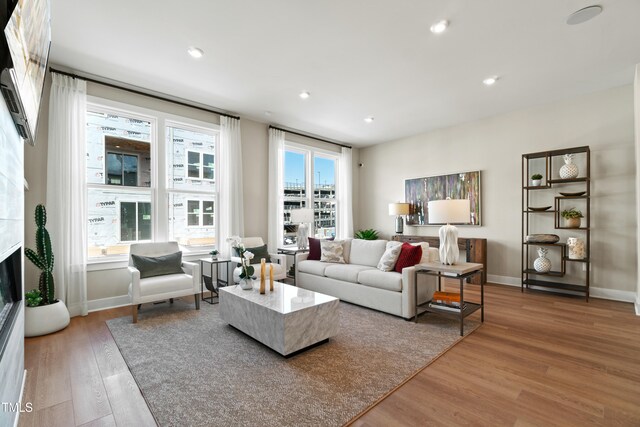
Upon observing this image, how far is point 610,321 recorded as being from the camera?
11.0 feet

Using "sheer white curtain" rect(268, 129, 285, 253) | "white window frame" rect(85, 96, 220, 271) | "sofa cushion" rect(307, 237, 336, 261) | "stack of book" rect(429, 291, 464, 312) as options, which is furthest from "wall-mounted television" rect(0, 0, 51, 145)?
"sheer white curtain" rect(268, 129, 285, 253)

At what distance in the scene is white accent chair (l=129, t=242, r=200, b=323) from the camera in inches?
131

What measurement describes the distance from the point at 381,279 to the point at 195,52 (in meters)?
3.32

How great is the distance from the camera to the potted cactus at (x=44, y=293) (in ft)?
9.86

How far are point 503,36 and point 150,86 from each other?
4304 millimetres

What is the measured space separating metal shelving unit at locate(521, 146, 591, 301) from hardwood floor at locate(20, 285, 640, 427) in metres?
1.23

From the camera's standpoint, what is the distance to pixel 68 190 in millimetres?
3564

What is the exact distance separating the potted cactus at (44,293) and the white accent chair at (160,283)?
2.17 ft

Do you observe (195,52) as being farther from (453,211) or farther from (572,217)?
(572,217)

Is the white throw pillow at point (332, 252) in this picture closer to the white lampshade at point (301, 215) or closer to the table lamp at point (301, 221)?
the table lamp at point (301, 221)

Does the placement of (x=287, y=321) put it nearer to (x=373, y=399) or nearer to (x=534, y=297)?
(x=373, y=399)

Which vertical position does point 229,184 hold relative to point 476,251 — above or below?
above

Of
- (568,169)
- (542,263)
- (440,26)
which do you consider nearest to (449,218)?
(440,26)

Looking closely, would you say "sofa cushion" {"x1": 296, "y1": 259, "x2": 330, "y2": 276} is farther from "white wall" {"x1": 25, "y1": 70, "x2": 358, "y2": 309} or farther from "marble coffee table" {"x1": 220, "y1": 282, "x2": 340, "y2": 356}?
"marble coffee table" {"x1": 220, "y1": 282, "x2": 340, "y2": 356}
